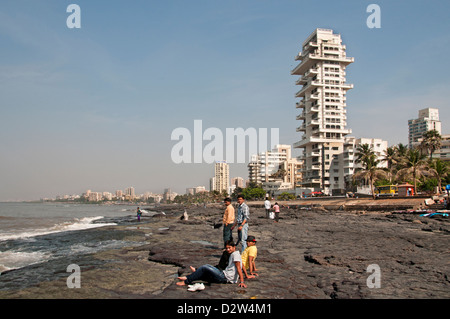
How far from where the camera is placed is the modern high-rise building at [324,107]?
88812mm

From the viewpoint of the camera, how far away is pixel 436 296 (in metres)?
6.07

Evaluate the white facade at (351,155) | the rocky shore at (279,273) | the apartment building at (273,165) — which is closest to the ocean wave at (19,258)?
the rocky shore at (279,273)

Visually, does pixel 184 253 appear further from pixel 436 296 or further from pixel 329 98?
pixel 329 98

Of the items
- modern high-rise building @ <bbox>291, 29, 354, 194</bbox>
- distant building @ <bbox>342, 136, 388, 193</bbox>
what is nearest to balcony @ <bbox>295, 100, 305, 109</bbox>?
modern high-rise building @ <bbox>291, 29, 354, 194</bbox>

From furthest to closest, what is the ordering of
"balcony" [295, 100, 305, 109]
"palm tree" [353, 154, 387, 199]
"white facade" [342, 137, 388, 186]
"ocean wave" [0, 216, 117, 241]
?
"balcony" [295, 100, 305, 109]
"white facade" [342, 137, 388, 186]
"palm tree" [353, 154, 387, 199]
"ocean wave" [0, 216, 117, 241]

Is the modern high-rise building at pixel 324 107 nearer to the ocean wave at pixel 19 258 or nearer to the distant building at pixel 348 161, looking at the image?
the distant building at pixel 348 161

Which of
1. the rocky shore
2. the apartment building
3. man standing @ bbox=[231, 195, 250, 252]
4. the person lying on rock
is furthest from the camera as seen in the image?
the apartment building

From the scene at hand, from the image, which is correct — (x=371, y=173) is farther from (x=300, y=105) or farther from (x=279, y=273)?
(x=300, y=105)

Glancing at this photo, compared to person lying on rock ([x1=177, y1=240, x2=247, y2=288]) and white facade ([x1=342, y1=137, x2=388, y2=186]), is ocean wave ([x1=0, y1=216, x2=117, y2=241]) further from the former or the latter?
white facade ([x1=342, y1=137, x2=388, y2=186])

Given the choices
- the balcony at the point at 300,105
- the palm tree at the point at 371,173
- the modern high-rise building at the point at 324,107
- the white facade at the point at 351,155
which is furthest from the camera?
the balcony at the point at 300,105

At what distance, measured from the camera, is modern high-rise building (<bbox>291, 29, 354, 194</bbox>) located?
88.8 m

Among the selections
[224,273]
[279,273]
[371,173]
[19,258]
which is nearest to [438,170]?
[371,173]

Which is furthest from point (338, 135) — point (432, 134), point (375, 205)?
point (375, 205)
